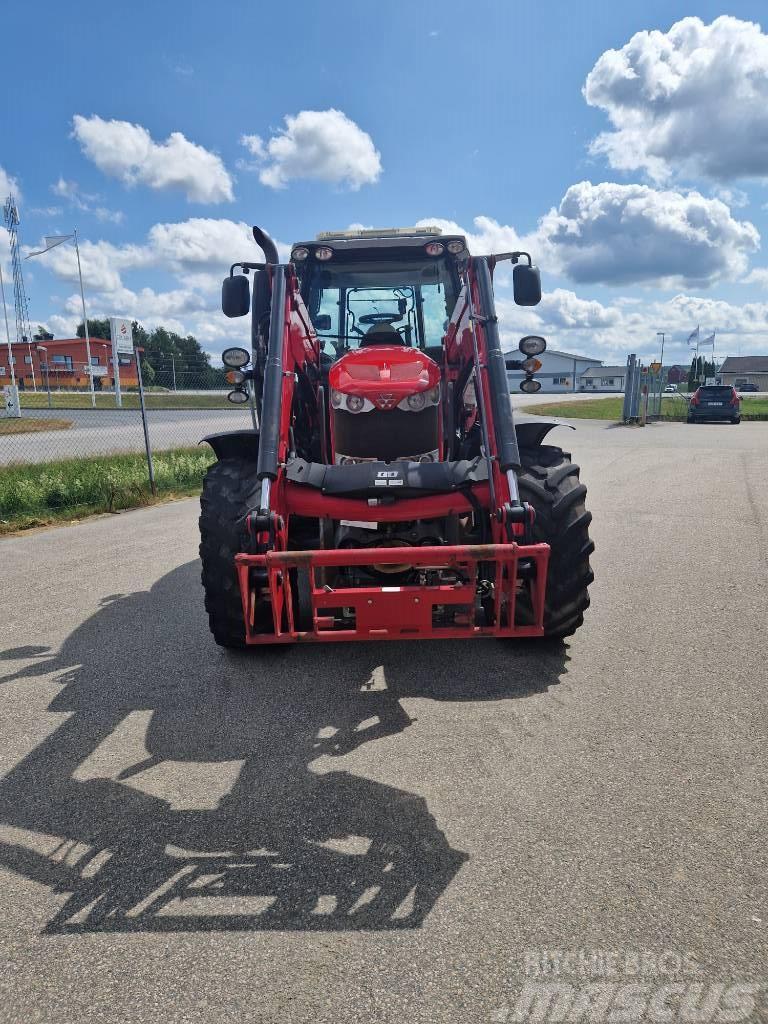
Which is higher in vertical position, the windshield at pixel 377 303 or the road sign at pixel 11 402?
the windshield at pixel 377 303

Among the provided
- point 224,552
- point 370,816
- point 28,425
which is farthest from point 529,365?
point 28,425

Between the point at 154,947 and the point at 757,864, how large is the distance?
192cm

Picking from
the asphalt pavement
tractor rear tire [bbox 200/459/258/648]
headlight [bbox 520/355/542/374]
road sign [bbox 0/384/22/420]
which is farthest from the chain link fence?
headlight [bbox 520/355/542/374]

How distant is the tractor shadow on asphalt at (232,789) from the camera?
2148 mm

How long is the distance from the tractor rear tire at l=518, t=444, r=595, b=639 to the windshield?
6.02 feet

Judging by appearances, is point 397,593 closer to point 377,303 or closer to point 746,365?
point 377,303

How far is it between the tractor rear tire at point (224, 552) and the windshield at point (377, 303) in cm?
170

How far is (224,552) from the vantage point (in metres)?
3.83

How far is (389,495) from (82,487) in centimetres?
725

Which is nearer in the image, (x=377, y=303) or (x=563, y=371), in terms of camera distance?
(x=377, y=303)

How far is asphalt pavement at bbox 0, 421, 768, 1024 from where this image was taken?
188 centimetres

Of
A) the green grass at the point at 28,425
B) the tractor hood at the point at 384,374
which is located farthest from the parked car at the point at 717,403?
the tractor hood at the point at 384,374

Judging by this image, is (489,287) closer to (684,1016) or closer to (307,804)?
(307,804)

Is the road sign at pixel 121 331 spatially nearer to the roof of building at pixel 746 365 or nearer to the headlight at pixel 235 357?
the headlight at pixel 235 357
